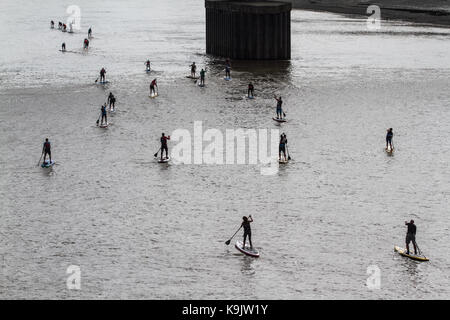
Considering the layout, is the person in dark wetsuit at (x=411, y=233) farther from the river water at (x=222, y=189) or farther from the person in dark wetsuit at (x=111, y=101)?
the person in dark wetsuit at (x=111, y=101)

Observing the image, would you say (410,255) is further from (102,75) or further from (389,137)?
(102,75)

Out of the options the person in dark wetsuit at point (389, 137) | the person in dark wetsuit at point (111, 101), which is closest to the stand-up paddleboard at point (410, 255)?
the person in dark wetsuit at point (389, 137)

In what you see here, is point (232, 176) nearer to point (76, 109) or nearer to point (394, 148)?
point (394, 148)

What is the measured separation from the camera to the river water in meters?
24.9

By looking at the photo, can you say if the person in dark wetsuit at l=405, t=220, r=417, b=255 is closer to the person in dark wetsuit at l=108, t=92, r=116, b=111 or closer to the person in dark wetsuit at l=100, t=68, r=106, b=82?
the person in dark wetsuit at l=108, t=92, r=116, b=111

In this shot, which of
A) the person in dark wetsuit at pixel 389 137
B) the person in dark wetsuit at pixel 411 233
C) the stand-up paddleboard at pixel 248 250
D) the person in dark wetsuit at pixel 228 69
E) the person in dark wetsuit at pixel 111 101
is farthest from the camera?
the person in dark wetsuit at pixel 228 69

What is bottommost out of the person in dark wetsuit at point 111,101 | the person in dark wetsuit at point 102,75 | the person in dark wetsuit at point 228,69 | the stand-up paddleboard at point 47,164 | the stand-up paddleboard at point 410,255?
the stand-up paddleboard at point 410,255

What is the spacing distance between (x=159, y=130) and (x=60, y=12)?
12207cm

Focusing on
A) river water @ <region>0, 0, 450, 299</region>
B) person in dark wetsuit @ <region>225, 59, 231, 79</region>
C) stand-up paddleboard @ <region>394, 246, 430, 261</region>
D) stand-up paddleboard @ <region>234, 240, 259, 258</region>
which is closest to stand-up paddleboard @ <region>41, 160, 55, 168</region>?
river water @ <region>0, 0, 450, 299</region>

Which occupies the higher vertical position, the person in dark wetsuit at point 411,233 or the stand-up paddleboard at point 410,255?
the person in dark wetsuit at point 411,233

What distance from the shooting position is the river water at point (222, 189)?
24938 mm

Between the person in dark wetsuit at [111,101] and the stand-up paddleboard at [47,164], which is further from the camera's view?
the person in dark wetsuit at [111,101]

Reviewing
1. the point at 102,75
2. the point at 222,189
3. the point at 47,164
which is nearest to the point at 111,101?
the point at 102,75

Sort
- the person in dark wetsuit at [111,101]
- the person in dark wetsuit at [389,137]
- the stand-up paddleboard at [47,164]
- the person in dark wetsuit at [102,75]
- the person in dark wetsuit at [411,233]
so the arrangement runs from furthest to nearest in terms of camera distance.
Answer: the person in dark wetsuit at [102,75] → the person in dark wetsuit at [111,101] → the person in dark wetsuit at [389,137] → the stand-up paddleboard at [47,164] → the person in dark wetsuit at [411,233]
